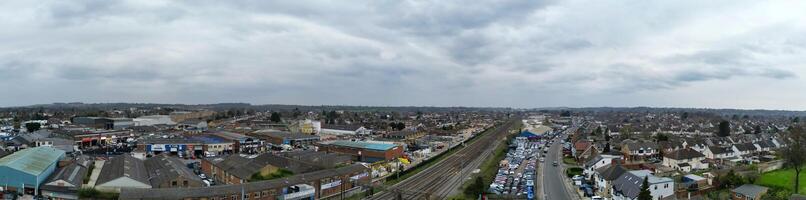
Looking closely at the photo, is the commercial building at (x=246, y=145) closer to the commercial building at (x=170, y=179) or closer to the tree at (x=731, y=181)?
the commercial building at (x=170, y=179)

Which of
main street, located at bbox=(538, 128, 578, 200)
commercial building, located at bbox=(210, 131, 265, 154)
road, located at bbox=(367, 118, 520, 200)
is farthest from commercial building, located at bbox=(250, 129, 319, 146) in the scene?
main street, located at bbox=(538, 128, 578, 200)

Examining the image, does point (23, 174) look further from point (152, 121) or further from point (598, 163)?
point (152, 121)

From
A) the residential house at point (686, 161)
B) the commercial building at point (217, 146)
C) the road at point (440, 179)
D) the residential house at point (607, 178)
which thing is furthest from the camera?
the commercial building at point (217, 146)

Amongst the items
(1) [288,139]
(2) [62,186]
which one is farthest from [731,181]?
(1) [288,139]

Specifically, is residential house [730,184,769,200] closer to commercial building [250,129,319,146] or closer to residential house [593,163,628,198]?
residential house [593,163,628,198]

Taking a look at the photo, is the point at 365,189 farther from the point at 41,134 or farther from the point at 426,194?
the point at 41,134

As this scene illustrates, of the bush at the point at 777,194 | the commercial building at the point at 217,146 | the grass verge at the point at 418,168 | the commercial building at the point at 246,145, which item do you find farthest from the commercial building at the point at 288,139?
the bush at the point at 777,194

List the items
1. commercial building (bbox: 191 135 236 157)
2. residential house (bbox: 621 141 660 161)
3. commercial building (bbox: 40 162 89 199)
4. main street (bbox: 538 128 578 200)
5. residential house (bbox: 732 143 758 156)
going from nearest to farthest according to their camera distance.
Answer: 1. commercial building (bbox: 40 162 89 199)
2. main street (bbox: 538 128 578 200)
3. residential house (bbox: 621 141 660 161)
4. residential house (bbox: 732 143 758 156)
5. commercial building (bbox: 191 135 236 157)
